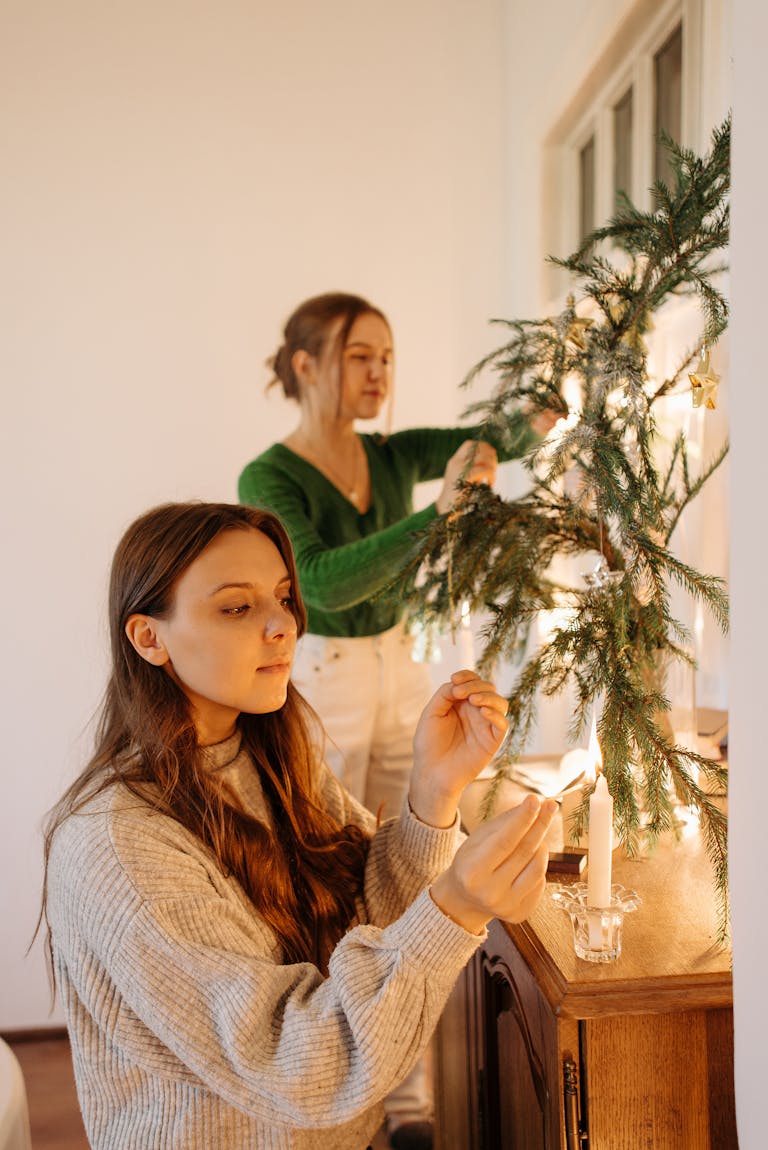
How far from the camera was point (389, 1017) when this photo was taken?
0.80 meters

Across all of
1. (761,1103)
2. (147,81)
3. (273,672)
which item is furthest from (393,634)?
(147,81)

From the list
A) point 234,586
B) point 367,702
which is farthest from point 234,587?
point 367,702

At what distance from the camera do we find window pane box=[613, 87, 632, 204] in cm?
216

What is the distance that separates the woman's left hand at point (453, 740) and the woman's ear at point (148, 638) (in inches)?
11.1

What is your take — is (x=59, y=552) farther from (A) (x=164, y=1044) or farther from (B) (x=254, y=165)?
(A) (x=164, y=1044)

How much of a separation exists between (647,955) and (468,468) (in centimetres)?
64

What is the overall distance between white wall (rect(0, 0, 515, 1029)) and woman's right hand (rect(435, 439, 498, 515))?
4.97 ft

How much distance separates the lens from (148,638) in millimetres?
1058

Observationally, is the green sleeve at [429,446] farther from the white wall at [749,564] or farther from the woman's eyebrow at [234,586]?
the white wall at [749,564]

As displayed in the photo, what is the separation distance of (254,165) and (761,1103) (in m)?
2.60

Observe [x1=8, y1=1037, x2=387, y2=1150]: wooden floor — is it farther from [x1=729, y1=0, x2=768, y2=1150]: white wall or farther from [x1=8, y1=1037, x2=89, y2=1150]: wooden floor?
[x1=729, y1=0, x2=768, y2=1150]: white wall

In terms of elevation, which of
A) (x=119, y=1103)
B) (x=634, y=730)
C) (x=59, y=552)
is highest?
(x=59, y=552)

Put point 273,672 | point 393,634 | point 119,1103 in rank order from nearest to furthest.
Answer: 1. point 119,1103
2. point 273,672
3. point 393,634

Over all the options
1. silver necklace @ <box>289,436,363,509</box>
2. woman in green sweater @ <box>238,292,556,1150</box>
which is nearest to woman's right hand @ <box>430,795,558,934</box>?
woman in green sweater @ <box>238,292,556,1150</box>
